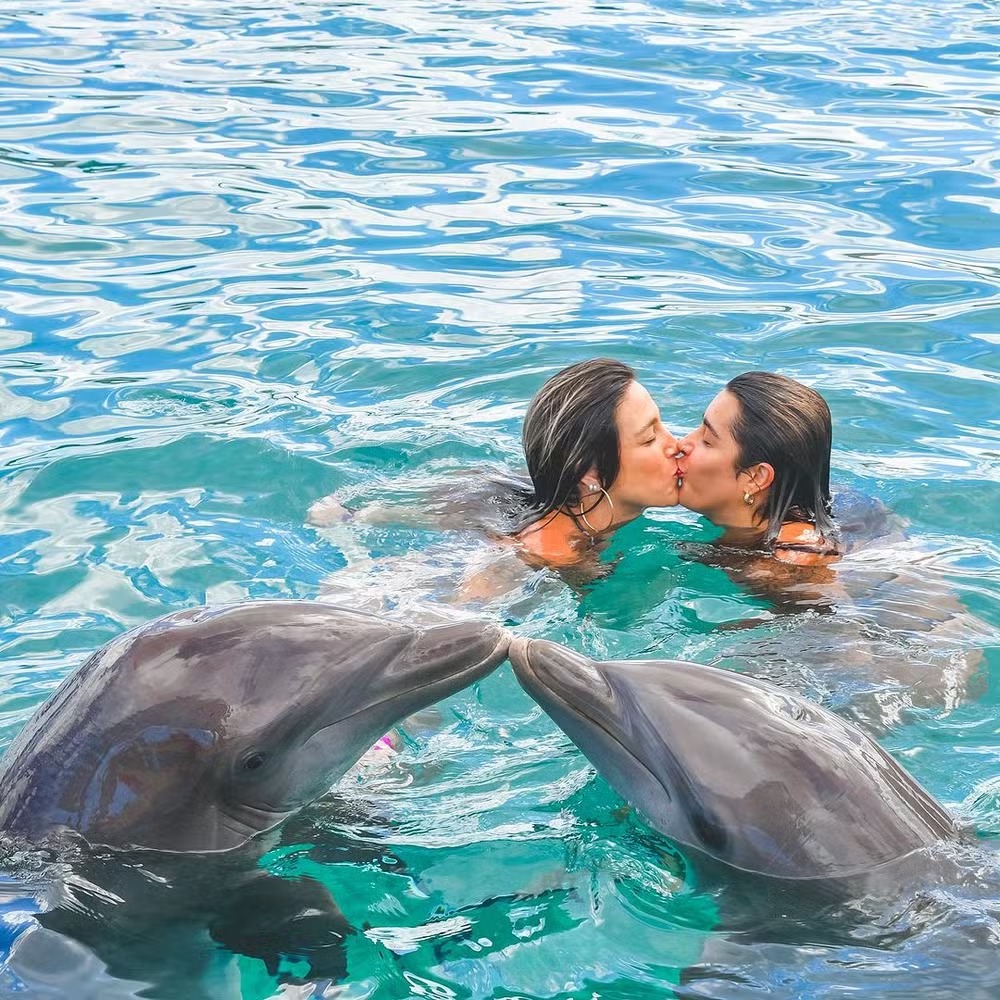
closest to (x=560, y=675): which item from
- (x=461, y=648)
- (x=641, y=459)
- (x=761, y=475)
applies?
(x=461, y=648)

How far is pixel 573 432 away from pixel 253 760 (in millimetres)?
3659

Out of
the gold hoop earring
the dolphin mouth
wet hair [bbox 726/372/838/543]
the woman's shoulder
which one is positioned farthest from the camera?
the gold hoop earring

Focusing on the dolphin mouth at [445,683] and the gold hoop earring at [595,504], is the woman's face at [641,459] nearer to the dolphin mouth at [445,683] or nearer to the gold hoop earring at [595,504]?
the gold hoop earring at [595,504]

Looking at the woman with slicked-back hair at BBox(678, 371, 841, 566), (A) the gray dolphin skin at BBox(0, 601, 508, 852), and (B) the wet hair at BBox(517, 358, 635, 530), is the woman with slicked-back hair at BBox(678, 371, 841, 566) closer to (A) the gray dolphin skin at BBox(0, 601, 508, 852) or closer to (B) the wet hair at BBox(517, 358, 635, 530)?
(B) the wet hair at BBox(517, 358, 635, 530)

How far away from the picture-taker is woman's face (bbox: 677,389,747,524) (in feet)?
25.0

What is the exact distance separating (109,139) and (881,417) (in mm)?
Answer: 8203

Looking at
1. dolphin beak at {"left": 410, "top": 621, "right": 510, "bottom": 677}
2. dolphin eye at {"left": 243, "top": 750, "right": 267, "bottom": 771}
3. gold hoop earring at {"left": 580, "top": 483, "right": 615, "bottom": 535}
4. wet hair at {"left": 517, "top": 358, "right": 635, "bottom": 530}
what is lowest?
gold hoop earring at {"left": 580, "top": 483, "right": 615, "bottom": 535}

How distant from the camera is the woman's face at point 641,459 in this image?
756 cm

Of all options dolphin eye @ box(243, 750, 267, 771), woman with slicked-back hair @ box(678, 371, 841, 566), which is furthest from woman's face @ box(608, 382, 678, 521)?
dolphin eye @ box(243, 750, 267, 771)

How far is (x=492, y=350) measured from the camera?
31.9 feet

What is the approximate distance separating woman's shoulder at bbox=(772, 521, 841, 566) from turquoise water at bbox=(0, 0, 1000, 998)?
0.23 m

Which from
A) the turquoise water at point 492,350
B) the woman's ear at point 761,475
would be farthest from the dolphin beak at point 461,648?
the woman's ear at point 761,475

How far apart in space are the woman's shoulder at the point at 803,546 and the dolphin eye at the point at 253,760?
3794mm

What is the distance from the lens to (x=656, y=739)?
4.25 meters
